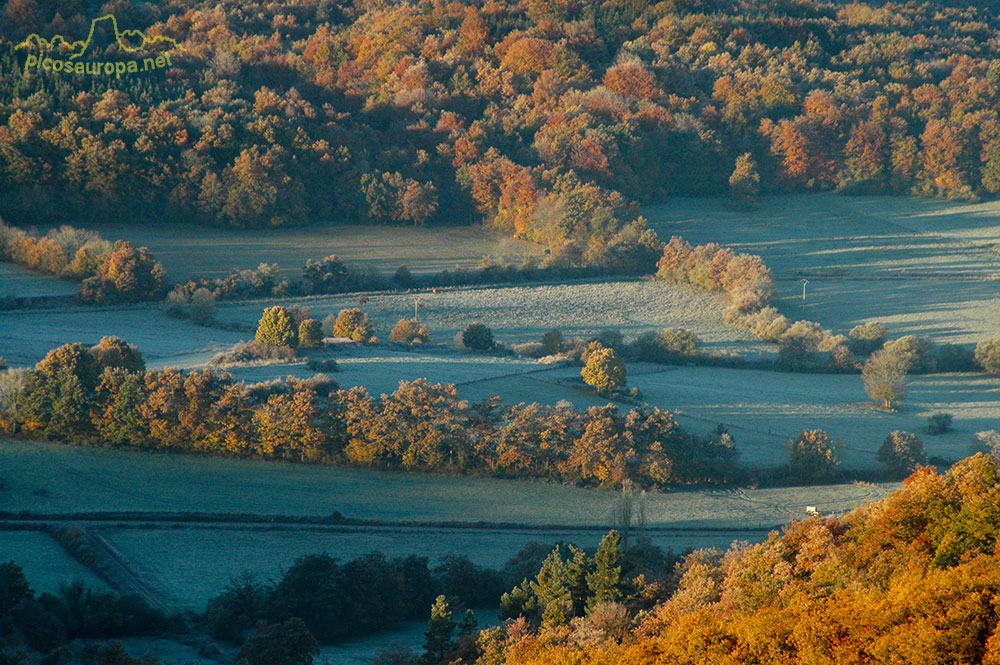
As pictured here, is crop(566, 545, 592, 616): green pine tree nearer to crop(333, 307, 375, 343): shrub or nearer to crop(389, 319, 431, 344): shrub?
crop(333, 307, 375, 343): shrub

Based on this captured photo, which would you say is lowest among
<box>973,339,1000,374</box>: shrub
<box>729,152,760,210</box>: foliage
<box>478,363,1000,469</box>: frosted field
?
<box>478,363,1000,469</box>: frosted field

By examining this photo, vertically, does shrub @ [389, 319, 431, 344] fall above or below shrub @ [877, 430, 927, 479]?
above

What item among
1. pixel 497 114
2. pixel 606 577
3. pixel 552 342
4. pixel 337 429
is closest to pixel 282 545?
pixel 337 429

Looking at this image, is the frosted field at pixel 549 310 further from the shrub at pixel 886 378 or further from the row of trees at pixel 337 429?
the row of trees at pixel 337 429

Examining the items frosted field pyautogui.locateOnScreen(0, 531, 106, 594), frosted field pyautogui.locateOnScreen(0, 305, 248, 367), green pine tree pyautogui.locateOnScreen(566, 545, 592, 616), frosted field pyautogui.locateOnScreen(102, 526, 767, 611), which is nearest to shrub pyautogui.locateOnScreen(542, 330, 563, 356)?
frosted field pyautogui.locateOnScreen(0, 305, 248, 367)

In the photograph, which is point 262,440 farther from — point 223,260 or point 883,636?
point 223,260

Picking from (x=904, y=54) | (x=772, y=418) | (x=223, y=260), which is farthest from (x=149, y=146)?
(x=904, y=54)
